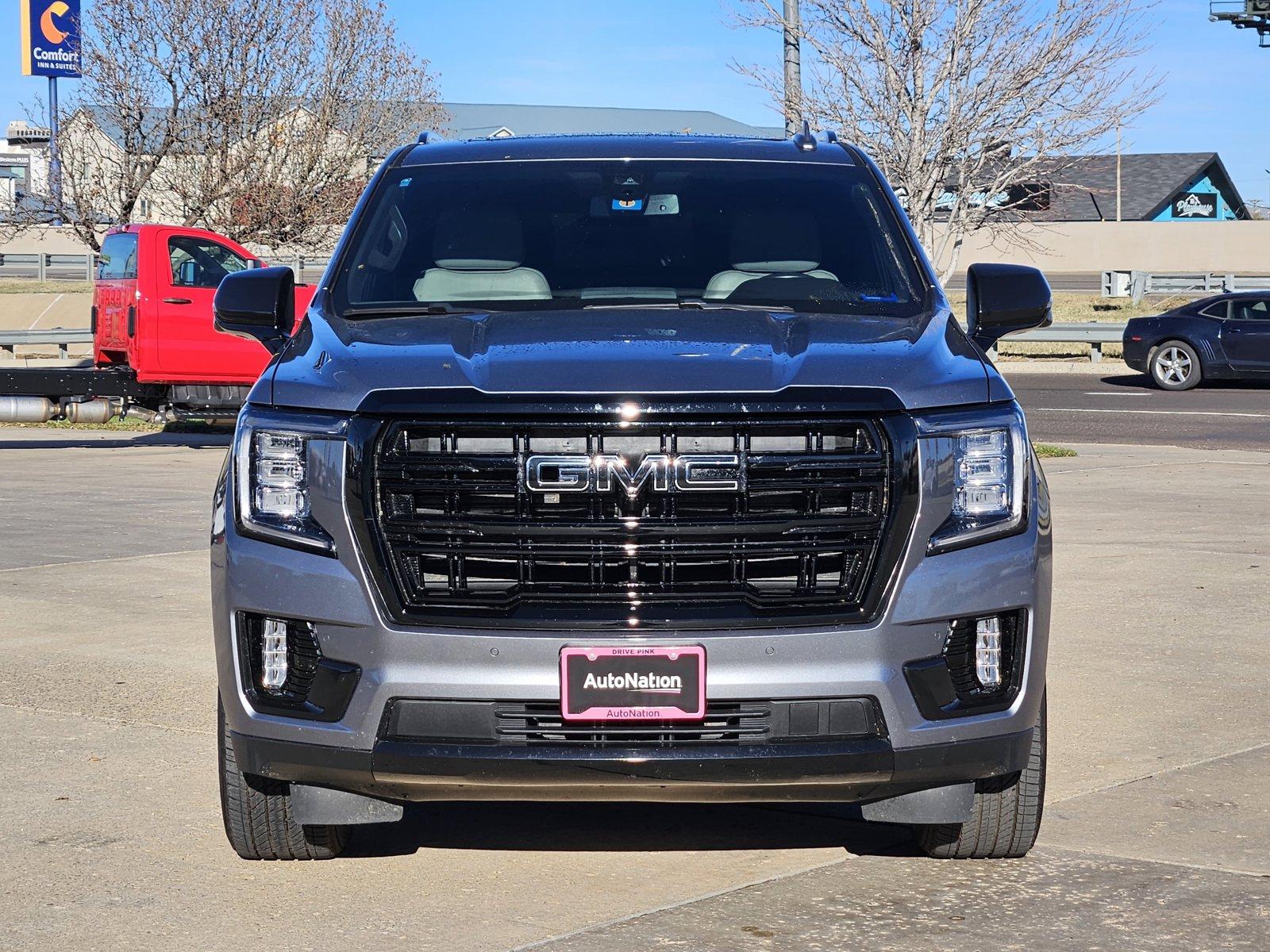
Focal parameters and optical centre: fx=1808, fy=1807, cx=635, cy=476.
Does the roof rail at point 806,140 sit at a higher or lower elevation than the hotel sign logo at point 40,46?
lower

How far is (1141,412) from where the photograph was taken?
22.0 metres

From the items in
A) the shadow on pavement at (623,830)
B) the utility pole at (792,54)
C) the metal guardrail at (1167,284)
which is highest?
the utility pole at (792,54)

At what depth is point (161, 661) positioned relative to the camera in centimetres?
738

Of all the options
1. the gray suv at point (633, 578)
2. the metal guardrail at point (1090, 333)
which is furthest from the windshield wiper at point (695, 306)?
the metal guardrail at point (1090, 333)

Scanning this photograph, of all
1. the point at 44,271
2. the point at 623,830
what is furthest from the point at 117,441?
the point at 44,271

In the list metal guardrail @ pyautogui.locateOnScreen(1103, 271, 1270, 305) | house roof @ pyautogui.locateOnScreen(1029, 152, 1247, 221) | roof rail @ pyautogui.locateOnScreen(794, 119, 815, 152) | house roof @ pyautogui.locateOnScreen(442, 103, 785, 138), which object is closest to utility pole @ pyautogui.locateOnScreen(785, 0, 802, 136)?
roof rail @ pyautogui.locateOnScreen(794, 119, 815, 152)

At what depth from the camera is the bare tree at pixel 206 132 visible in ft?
92.8

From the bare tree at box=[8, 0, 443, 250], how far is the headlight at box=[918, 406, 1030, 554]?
25190 millimetres

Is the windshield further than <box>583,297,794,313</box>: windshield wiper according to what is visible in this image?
Yes

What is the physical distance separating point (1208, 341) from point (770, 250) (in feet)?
69.4

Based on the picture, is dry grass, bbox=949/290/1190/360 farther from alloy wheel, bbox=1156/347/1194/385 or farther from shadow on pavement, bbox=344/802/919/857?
shadow on pavement, bbox=344/802/919/857

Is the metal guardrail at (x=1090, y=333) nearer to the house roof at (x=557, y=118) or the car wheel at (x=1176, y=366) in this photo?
the car wheel at (x=1176, y=366)

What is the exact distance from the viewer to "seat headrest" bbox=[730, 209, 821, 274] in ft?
17.9

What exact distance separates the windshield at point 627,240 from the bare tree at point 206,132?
2330 centimetres
